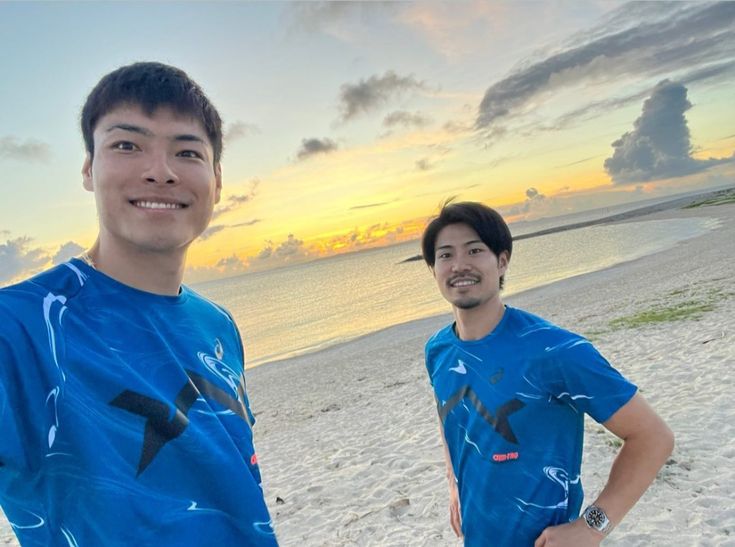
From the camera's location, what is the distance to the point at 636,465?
2010mm

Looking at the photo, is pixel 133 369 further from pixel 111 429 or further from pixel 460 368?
pixel 460 368

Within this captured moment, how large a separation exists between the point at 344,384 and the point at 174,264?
11.9 meters

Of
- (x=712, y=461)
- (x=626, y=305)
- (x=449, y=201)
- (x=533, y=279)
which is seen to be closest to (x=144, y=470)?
(x=449, y=201)

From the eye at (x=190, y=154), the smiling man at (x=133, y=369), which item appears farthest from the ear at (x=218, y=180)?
the eye at (x=190, y=154)

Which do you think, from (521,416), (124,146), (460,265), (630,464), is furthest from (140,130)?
(630,464)

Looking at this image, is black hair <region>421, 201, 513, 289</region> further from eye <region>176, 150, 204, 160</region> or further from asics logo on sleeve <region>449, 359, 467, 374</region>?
eye <region>176, 150, 204, 160</region>

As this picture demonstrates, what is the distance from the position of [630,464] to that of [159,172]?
2.16 m

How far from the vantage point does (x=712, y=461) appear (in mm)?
4938

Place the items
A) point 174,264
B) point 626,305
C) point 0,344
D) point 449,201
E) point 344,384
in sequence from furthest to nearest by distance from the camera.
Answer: point 626,305, point 344,384, point 449,201, point 174,264, point 0,344

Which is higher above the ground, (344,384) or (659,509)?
(659,509)

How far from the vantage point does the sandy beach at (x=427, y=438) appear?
4.53 meters

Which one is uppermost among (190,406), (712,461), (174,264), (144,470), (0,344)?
(174,264)

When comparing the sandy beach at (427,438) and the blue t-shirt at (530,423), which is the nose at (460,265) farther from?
the sandy beach at (427,438)

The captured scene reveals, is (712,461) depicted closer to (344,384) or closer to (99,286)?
(99,286)
